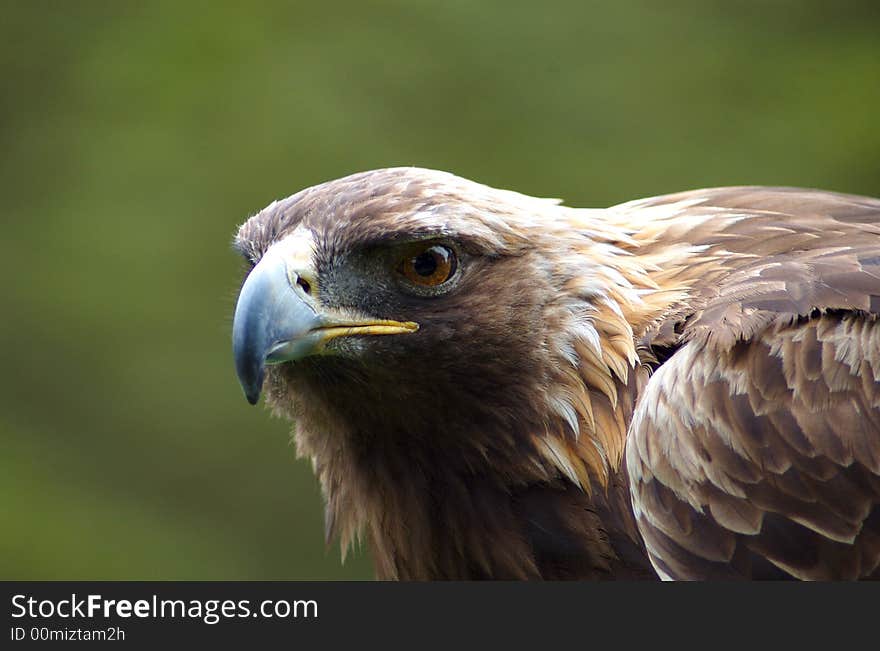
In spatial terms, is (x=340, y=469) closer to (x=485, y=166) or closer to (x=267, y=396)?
(x=267, y=396)

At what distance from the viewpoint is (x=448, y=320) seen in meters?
2.61

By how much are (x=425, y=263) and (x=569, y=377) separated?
1.32ft

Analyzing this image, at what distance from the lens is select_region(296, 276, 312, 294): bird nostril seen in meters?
2.54

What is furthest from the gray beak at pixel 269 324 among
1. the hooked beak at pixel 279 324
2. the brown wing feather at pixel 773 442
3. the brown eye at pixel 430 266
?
the brown wing feather at pixel 773 442

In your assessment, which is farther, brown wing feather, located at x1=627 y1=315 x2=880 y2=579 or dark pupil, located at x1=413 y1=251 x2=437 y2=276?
dark pupil, located at x1=413 y1=251 x2=437 y2=276

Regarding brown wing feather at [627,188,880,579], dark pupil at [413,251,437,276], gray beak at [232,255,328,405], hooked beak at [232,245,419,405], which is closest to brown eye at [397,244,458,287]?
dark pupil at [413,251,437,276]

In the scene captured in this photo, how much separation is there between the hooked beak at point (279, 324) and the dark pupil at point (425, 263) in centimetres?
11

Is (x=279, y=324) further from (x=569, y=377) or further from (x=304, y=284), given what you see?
(x=569, y=377)

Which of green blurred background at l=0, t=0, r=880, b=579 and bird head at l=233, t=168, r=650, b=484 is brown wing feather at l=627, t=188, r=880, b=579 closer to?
bird head at l=233, t=168, r=650, b=484

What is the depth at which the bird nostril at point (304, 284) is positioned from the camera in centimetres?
254

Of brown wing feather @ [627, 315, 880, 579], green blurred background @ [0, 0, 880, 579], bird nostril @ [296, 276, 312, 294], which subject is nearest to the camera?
brown wing feather @ [627, 315, 880, 579]

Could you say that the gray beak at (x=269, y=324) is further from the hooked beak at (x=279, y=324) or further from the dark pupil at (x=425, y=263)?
the dark pupil at (x=425, y=263)

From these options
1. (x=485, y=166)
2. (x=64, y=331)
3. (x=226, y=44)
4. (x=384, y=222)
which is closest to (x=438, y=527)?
(x=384, y=222)

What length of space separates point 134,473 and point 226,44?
7.13 feet
